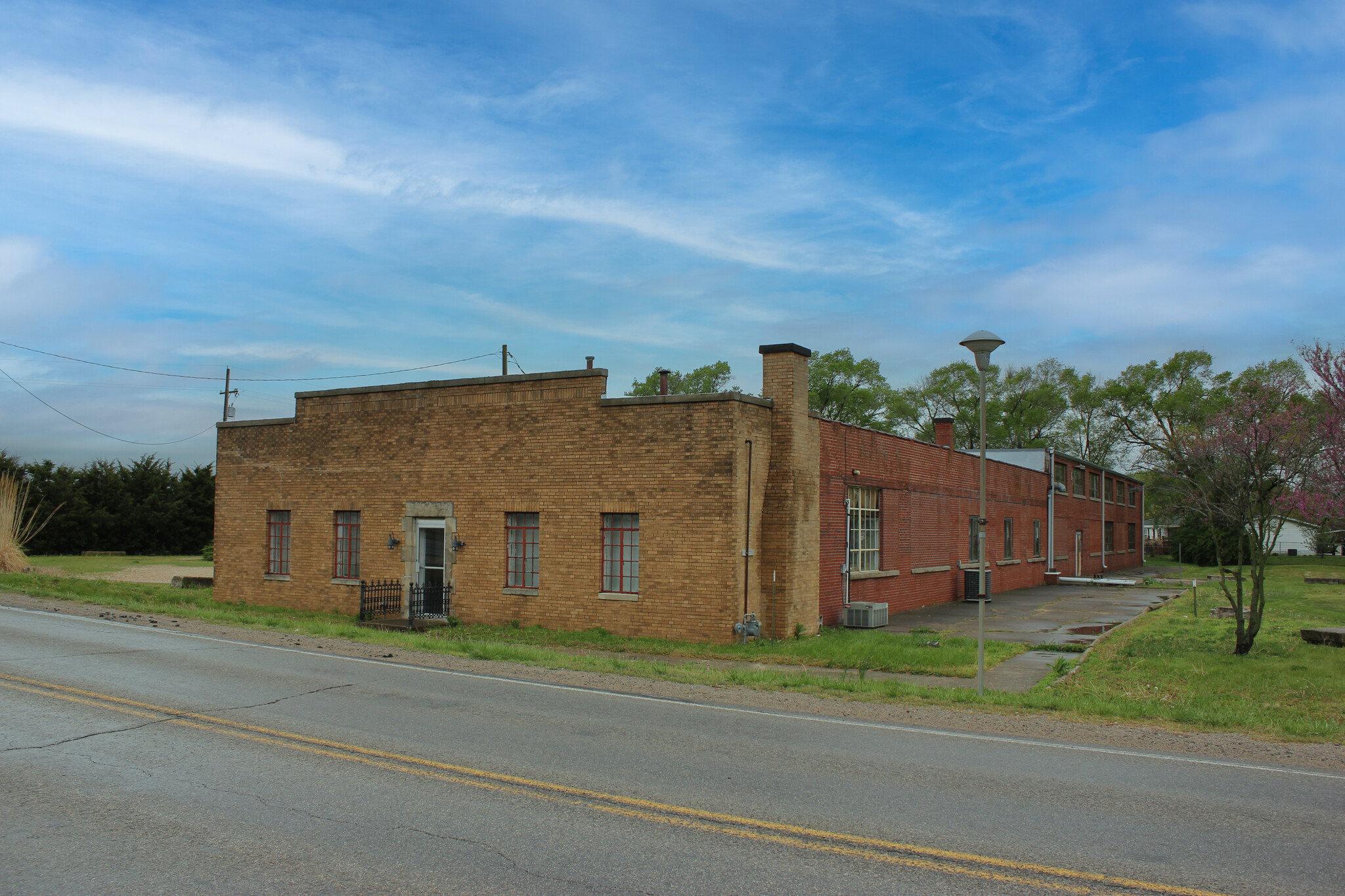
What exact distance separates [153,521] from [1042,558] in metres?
50.0

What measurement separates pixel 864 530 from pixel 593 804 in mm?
17340

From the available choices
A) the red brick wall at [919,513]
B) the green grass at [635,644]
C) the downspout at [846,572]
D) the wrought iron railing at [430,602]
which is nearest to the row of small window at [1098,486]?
the red brick wall at [919,513]

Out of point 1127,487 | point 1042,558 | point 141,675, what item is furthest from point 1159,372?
point 141,675

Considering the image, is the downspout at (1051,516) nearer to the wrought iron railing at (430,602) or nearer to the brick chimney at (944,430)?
the brick chimney at (944,430)

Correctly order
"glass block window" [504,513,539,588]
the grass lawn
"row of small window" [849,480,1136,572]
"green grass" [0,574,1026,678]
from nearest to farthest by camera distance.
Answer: the grass lawn → "green grass" [0,574,1026,678] → "glass block window" [504,513,539,588] → "row of small window" [849,480,1136,572]

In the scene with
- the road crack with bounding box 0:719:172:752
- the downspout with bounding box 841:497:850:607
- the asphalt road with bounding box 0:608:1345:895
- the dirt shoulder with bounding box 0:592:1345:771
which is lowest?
the dirt shoulder with bounding box 0:592:1345:771

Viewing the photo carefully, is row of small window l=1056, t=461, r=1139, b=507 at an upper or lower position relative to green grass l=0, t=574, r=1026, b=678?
upper

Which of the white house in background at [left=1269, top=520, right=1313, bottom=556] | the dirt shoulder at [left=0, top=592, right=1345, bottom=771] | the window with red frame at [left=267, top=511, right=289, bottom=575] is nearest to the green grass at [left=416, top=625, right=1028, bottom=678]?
the dirt shoulder at [left=0, top=592, right=1345, bottom=771]

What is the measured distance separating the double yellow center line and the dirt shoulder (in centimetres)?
408

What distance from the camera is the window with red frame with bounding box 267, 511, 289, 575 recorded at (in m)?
24.1

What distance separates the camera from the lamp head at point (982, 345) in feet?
39.2

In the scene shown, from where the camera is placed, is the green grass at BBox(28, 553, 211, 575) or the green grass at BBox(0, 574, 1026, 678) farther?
the green grass at BBox(28, 553, 211, 575)

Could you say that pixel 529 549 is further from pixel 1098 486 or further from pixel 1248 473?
pixel 1098 486

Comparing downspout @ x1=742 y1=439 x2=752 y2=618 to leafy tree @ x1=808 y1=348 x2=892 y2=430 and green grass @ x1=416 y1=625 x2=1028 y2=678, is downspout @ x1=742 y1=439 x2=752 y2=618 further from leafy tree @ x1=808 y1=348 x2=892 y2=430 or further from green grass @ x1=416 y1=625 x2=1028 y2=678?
leafy tree @ x1=808 y1=348 x2=892 y2=430
